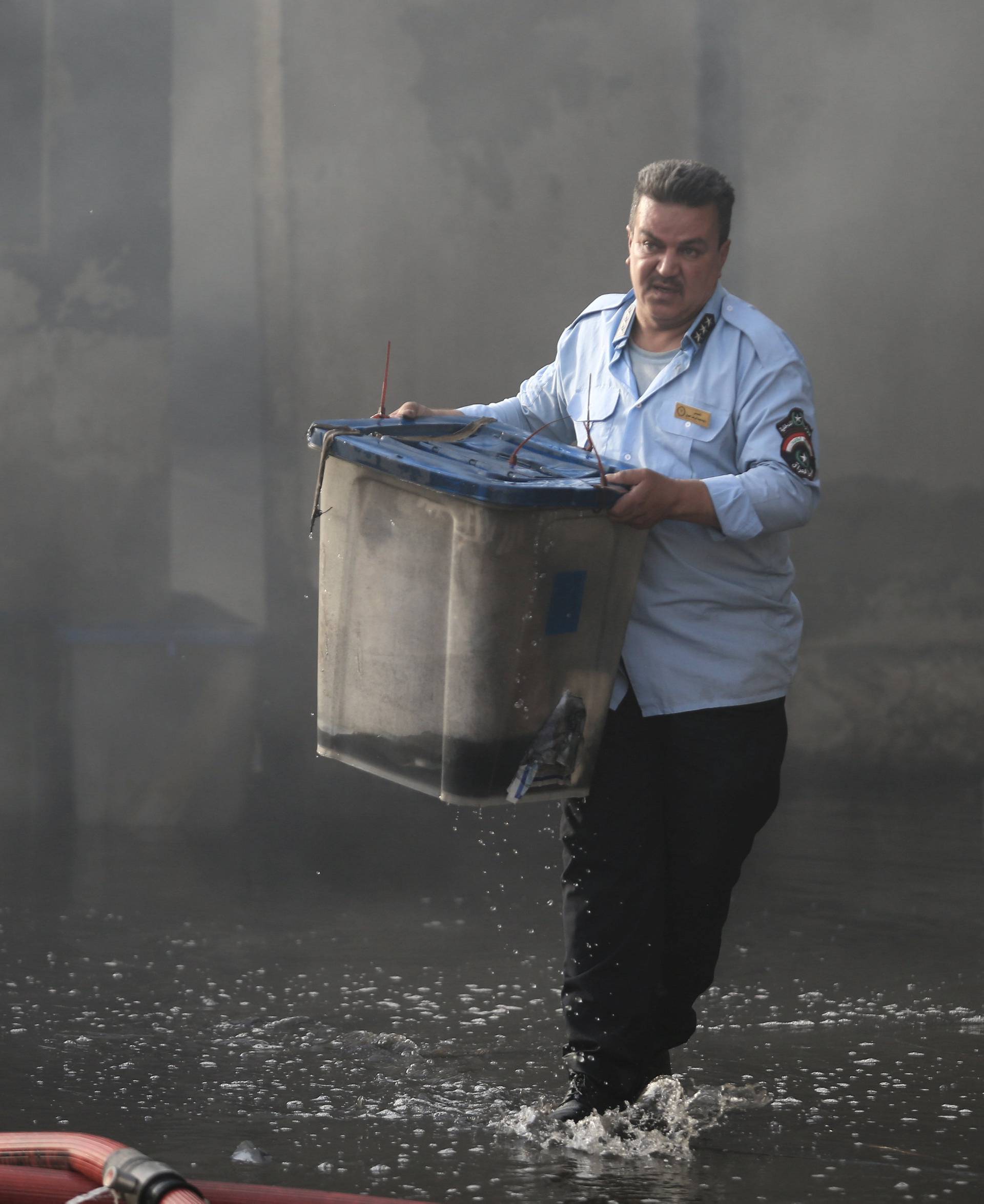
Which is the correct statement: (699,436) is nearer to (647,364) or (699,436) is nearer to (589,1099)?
(647,364)

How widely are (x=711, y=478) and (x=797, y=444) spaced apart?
0.15m

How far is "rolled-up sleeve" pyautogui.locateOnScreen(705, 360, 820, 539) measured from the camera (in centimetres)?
235

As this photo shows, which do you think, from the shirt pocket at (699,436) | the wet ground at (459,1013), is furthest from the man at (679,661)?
the wet ground at (459,1013)

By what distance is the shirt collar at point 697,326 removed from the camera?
8.21ft

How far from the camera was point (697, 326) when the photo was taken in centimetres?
251

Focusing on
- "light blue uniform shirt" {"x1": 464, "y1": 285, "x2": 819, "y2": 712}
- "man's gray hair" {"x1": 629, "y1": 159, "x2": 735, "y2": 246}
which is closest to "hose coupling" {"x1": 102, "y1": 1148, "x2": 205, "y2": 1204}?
"light blue uniform shirt" {"x1": 464, "y1": 285, "x2": 819, "y2": 712}

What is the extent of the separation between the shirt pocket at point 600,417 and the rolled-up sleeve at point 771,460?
211 mm

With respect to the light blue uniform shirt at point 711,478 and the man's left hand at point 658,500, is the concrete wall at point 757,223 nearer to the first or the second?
the light blue uniform shirt at point 711,478

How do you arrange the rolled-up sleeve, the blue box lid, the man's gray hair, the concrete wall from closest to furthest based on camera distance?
1. the blue box lid
2. the rolled-up sleeve
3. the man's gray hair
4. the concrete wall

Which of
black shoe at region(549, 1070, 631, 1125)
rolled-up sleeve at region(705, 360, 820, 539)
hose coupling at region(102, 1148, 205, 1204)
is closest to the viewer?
hose coupling at region(102, 1148, 205, 1204)

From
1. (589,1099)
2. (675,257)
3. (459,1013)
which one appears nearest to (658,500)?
(675,257)

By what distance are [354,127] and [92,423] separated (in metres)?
1.54

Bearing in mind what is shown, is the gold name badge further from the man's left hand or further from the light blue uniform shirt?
the man's left hand

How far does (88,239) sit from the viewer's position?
6.08 m
